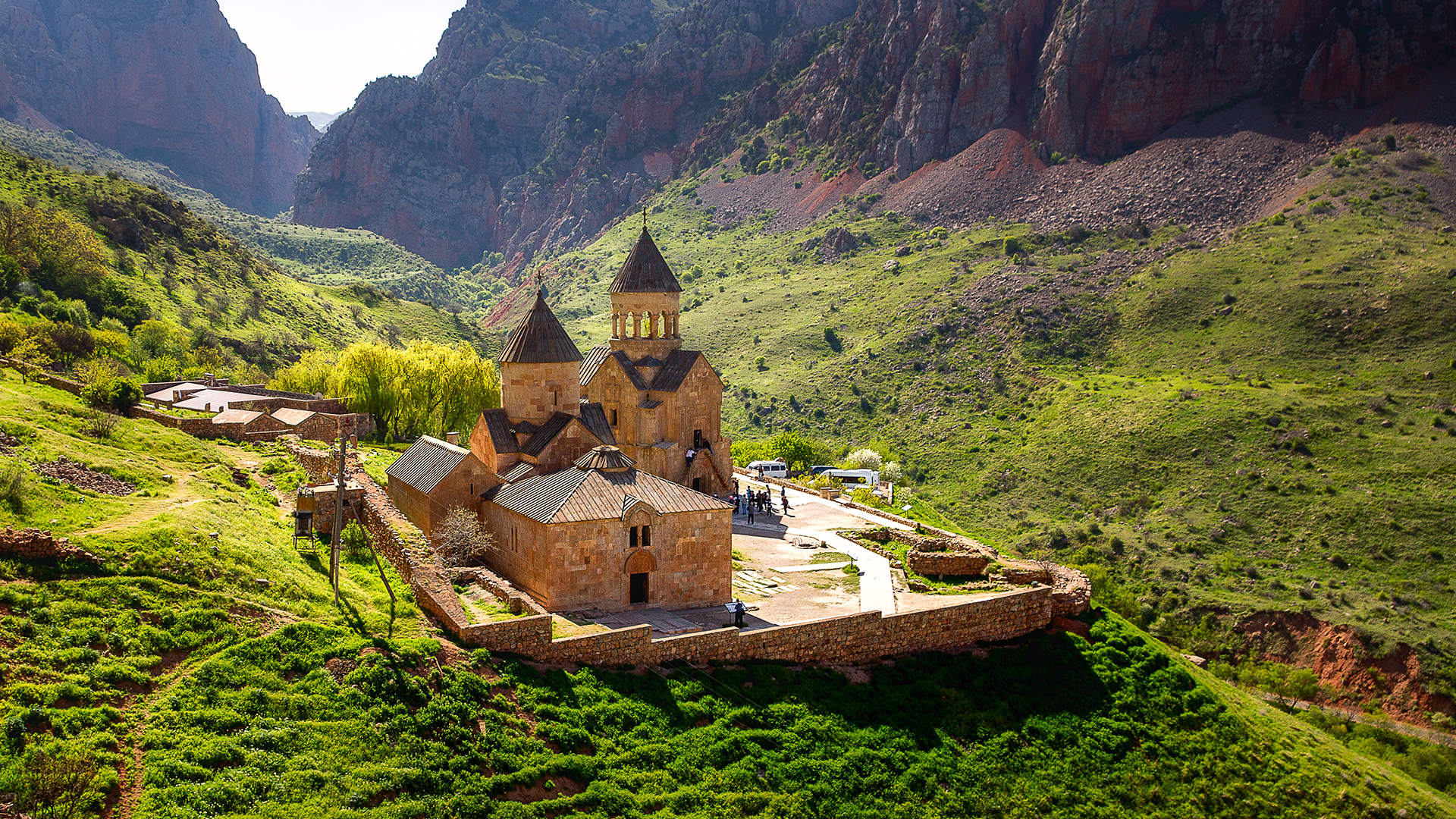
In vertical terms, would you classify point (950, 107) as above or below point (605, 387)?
above

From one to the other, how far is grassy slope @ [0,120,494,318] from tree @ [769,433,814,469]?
9858 cm

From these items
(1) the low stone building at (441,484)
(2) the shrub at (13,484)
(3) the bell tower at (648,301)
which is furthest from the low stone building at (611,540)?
(3) the bell tower at (648,301)

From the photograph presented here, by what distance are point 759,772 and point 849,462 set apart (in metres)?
41.1

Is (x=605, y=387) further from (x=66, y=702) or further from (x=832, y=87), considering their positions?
(x=832, y=87)

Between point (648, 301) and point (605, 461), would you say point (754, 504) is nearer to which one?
point (648, 301)

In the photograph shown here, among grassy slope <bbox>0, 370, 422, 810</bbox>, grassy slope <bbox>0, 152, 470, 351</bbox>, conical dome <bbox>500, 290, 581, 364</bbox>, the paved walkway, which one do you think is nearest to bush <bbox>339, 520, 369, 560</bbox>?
grassy slope <bbox>0, 370, 422, 810</bbox>

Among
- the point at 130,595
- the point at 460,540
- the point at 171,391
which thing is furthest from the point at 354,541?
the point at 171,391

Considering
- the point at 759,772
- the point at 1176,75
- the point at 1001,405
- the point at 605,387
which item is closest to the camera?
the point at 759,772

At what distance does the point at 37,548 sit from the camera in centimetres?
1698

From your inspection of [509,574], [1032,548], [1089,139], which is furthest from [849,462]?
[1089,139]

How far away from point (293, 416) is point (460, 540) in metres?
19.9

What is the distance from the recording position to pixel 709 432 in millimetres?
38781

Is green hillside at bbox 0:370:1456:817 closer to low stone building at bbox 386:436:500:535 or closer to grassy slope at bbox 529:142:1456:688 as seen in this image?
low stone building at bbox 386:436:500:535

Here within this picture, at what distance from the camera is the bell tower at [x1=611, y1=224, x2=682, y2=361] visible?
1499 inches
